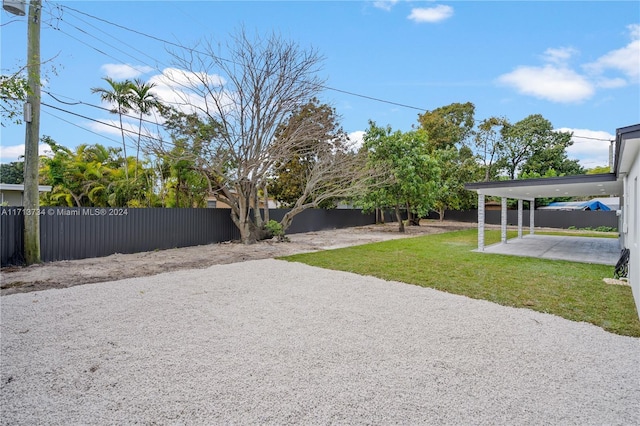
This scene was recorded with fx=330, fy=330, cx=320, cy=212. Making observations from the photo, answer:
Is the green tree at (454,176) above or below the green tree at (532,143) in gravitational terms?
below

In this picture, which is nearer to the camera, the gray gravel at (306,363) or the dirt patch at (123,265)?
the gray gravel at (306,363)

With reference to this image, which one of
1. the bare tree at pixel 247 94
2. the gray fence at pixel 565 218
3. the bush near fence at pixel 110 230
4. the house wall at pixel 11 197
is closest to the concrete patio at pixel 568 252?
the bare tree at pixel 247 94

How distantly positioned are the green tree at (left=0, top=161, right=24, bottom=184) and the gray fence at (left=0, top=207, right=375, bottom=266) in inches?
911

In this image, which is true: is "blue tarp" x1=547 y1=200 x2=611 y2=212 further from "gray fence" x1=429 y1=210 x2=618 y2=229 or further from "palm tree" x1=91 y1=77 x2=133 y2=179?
"palm tree" x1=91 y1=77 x2=133 y2=179

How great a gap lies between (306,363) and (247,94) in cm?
1018

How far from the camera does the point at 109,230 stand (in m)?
9.40

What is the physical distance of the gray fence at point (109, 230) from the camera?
7.65 meters

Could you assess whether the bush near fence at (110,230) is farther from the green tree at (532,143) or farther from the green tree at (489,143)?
the green tree at (532,143)

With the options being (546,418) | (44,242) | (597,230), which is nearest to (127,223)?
(44,242)

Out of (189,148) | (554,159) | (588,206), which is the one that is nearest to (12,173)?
(189,148)

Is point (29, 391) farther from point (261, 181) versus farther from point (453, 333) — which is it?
point (261, 181)

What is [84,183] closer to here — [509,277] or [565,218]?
[509,277]

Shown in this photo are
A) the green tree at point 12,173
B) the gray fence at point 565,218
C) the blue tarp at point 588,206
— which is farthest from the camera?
the green tree at point 12,173

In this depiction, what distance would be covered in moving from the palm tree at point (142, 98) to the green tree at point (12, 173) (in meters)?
21.2
